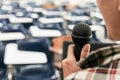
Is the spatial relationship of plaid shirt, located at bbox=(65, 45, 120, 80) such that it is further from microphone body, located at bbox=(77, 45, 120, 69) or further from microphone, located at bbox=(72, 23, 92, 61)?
microphone, located at bbox=(72, 23, 92, 61)

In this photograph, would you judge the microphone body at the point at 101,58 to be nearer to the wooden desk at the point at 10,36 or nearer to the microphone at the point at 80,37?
the microphone at the point at 80,37

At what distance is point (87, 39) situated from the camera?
96cm

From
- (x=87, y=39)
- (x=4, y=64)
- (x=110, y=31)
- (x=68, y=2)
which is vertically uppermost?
(x=110, y=31)

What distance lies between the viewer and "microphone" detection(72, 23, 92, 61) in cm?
90

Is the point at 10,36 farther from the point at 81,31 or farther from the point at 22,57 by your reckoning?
the point at 81,31

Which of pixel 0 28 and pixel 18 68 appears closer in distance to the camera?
pixel 18 68

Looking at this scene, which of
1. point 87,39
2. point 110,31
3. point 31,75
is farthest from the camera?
point 31,75

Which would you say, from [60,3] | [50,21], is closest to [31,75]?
[50,21]

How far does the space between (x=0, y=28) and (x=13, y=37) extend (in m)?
0.88

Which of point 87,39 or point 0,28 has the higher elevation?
point 87,39

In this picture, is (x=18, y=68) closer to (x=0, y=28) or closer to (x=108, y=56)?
(x=0, y=28)

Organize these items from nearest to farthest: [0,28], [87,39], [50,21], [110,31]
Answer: [110,31], [87,39], [0,28], [50,21]

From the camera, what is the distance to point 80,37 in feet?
3.14

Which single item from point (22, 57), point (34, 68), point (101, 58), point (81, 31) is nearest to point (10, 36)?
point (34, 68)
